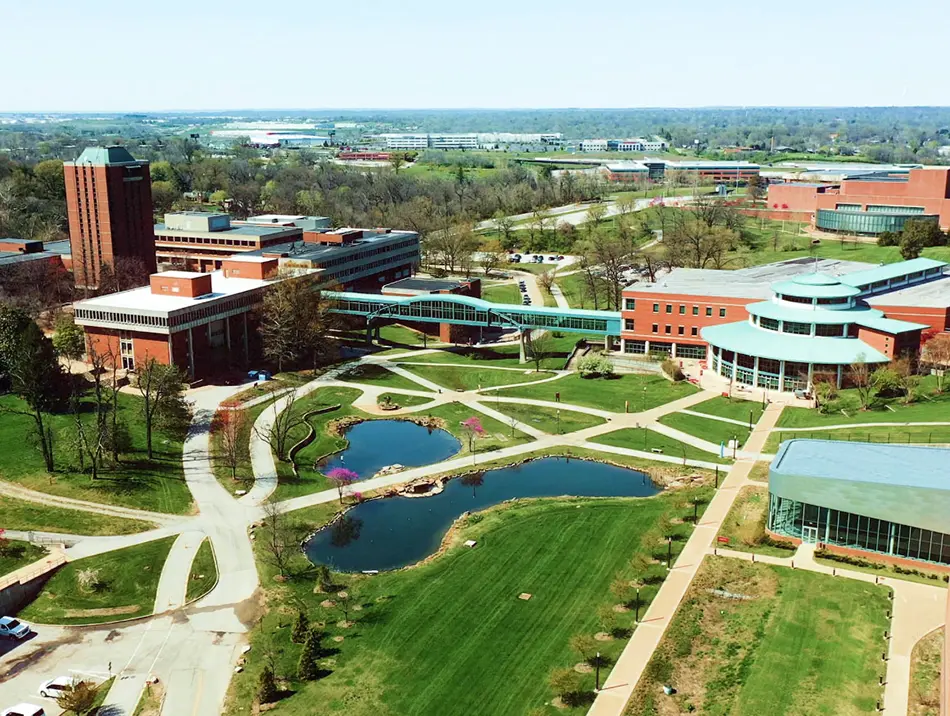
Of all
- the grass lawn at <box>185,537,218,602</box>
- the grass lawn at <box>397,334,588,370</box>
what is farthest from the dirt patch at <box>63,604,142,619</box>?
the grass lawn at <box>397,334,588,370</box>

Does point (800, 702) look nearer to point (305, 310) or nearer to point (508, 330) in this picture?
point (305, 310)

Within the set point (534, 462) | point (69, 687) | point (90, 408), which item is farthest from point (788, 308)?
point (69, 687)

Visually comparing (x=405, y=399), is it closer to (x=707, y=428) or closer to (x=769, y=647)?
(x=707, y=428)

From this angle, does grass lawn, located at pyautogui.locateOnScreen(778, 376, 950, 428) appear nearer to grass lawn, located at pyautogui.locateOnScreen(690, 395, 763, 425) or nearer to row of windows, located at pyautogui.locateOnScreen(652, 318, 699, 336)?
grass lawn, located at pyautogui.locateOnScreen(690, 395, 763, 425)

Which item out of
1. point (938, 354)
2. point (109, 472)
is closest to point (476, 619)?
point (109, 472)

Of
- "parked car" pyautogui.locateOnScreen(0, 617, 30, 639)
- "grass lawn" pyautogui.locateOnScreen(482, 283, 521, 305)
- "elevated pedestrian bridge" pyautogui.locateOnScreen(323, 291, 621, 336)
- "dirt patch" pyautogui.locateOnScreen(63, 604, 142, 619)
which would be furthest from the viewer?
"grass lawn" pyautogui.locateOnScreen(482, 283, 521, 305)

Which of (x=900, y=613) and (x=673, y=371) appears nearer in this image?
(x=900, y=613)

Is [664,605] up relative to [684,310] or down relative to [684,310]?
down

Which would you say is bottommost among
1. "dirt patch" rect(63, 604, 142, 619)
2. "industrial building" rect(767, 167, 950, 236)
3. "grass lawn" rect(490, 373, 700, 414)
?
"dirt patch" rect(63, 604, 142, 619)
